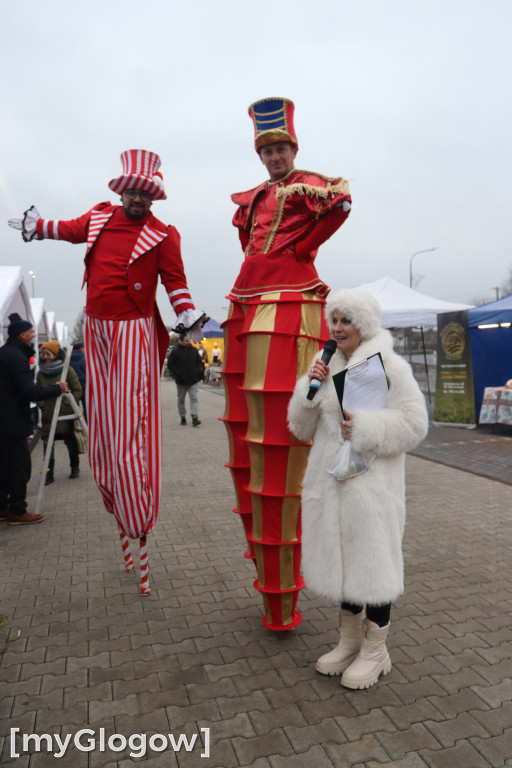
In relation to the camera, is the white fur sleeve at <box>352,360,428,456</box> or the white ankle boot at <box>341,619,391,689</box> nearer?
the white fur sleeve at <box>352,360,428,456</box>

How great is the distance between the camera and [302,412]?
254cm

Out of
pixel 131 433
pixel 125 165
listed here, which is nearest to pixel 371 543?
pixel 131 433

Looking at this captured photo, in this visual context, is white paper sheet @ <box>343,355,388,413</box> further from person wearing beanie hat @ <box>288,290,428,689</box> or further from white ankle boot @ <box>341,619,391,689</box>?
white ankle boot @ <box>341,619,391,689</box>

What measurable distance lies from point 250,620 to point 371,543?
124 centimetres

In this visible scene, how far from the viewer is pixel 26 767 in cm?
211

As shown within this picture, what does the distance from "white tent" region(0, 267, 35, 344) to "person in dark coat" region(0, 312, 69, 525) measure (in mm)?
2163

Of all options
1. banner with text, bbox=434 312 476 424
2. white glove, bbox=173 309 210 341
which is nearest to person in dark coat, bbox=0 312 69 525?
white glove, bbox=173 309 210 341

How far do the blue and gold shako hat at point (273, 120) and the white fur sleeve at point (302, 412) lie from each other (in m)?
1.22

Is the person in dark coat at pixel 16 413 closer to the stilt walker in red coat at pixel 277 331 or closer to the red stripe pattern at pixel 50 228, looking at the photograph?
the red stripe pattern at pixel 50 228

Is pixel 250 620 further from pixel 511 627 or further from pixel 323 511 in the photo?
pixel 511 627

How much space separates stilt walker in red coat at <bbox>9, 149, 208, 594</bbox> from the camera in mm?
3170

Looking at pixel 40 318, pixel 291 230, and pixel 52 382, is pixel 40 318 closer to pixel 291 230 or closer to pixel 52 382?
pixel 52 382

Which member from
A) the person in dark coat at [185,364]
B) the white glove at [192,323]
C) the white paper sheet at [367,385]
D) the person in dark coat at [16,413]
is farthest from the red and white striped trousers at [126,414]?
the person in dark coat at [185,364]

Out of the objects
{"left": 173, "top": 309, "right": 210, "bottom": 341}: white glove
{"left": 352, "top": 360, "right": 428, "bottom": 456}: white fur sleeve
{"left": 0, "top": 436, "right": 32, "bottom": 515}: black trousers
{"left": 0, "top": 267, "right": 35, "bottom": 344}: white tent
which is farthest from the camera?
{"left": 0, "top": 267, "right": 35, "bottom": 344}: white tent
